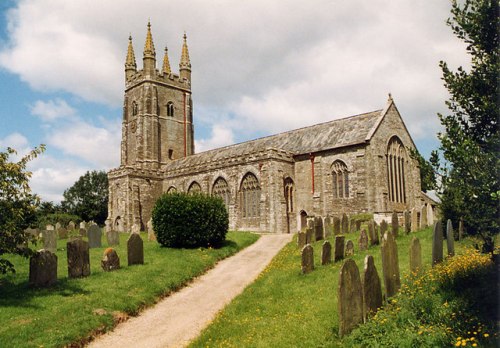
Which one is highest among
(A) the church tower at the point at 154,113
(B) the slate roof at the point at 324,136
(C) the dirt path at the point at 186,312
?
(A) the church tower at the point at 154,113

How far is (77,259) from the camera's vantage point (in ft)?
37.7

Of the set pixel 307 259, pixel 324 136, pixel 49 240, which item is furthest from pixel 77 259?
pixel 324 136

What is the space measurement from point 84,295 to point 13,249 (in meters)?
2.12

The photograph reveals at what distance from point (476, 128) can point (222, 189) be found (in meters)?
26.2

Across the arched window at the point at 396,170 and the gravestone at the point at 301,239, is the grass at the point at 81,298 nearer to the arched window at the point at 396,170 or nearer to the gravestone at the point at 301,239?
the gravestone at the point at 301,239

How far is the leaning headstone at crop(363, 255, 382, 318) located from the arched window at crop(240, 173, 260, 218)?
22.5m

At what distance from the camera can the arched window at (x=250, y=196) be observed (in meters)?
30.0

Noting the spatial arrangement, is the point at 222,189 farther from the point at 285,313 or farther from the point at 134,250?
the point at 285,313

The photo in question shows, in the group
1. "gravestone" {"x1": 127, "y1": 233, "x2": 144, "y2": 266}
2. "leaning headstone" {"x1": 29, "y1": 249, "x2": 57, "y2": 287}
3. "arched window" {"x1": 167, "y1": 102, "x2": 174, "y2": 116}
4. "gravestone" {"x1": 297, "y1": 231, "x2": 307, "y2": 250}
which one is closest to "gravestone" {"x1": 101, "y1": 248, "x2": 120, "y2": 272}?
"gravestone" {"x1": 127, "y1": 233, "x2": 144, "y2": 266}

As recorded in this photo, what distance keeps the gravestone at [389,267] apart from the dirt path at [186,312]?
398 cm

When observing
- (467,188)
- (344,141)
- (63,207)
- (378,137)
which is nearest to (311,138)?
(344,141)

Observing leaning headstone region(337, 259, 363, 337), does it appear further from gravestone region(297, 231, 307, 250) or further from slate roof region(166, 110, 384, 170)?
slate roof region(166, 110, 384, 170)

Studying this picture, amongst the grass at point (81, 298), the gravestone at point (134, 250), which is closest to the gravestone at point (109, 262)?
the grass at point (81, 298)

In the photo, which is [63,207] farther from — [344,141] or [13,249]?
[13,249]
